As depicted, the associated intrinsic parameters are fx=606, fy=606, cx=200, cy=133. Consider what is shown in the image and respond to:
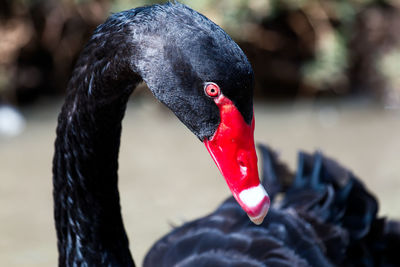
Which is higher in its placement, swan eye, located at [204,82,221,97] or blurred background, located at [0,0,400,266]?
swan eye, located at [204,82,221,97]

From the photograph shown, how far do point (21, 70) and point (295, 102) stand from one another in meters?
2.33

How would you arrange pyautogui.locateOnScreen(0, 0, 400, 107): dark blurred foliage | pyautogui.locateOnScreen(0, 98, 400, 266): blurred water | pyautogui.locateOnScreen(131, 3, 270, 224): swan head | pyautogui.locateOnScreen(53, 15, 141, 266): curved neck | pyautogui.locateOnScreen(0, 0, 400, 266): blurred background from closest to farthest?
pyautogui.locateOnScreen(131, 3, 270, 224): swan head
pyautogui.locateOnScreen(53, 15, 141, 266): curved neck
pyautogui.locateOnScreen(0, 98, 400, 266): blurred water
pyautogui.locateOnScreen(0, 0, 400, 266): blurred background
pyautogui.locateOnScreen(0, 0, 400, 107): dark blurred foliage

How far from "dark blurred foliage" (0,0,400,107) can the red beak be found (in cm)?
344

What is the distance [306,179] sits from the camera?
7.96 feet

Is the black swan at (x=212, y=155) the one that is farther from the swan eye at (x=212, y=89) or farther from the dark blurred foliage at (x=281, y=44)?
the dark blurred foliage at (x=281, y=44)

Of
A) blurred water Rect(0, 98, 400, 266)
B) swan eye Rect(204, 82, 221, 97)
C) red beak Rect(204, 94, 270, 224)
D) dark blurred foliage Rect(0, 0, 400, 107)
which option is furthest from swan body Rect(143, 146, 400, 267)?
dark blurred foliage Rect(0, 0, 400, 107)

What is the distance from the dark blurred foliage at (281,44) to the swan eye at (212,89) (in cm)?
346

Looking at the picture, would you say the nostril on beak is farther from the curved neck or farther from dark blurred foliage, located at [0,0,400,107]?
dark blurred foliage, located at [0,0,400,107]

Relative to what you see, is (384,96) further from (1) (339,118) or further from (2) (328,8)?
(2) (328,8)

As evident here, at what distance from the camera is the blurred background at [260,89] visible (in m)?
3.94

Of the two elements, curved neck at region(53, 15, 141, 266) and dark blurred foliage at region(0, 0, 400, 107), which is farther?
dark blurred foliage at region(0, 0, 400, 107)

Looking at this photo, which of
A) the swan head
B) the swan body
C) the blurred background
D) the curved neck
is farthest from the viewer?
the blurred background

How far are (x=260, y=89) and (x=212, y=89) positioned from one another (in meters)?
4.01

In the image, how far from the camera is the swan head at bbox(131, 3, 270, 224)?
4.33 ft
